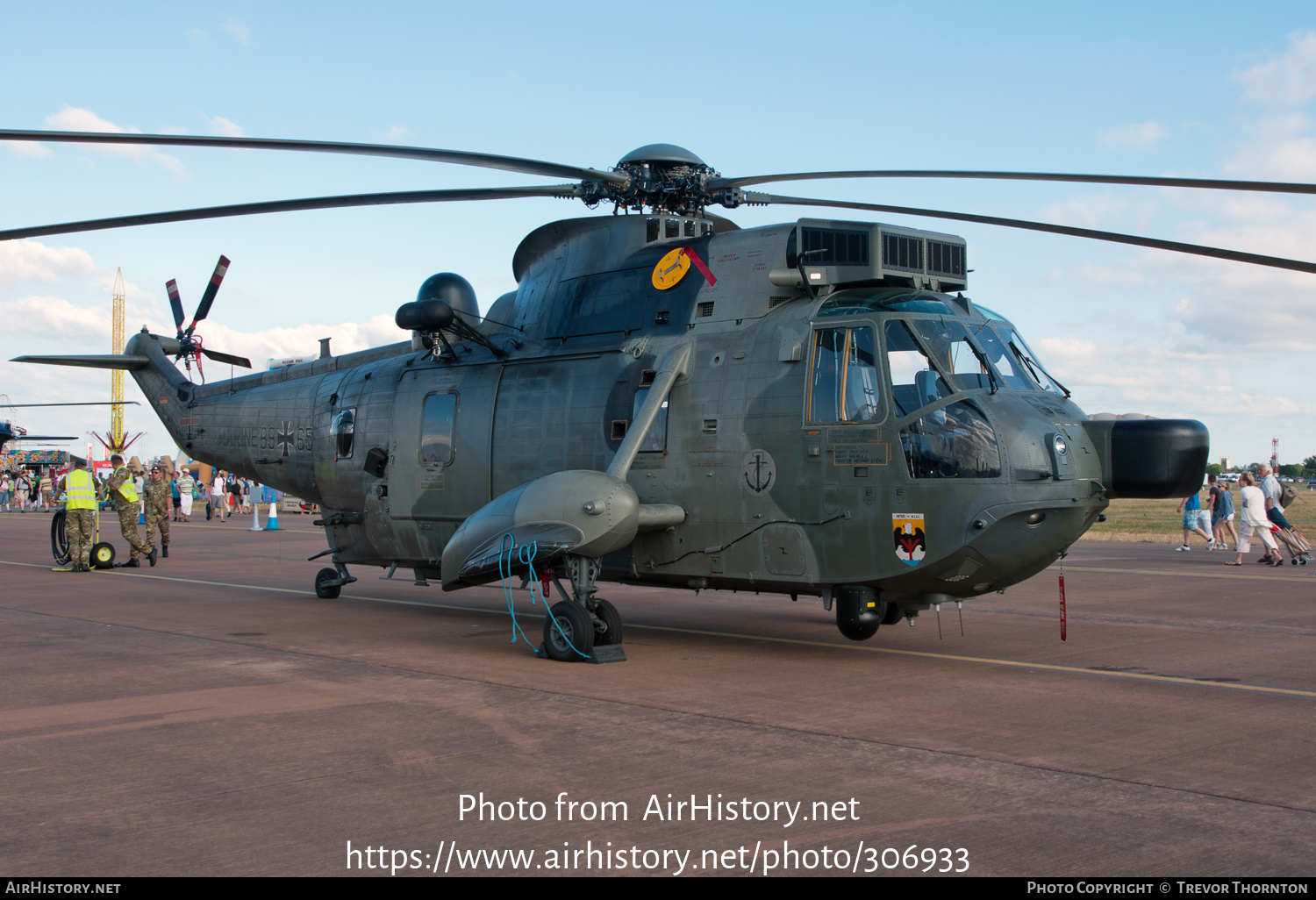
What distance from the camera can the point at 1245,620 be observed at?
1274cm

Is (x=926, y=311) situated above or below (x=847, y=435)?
above

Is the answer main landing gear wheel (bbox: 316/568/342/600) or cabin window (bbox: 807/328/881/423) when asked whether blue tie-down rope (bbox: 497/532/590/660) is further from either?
main landing gear wheel (bbox: 316/568/342/600)

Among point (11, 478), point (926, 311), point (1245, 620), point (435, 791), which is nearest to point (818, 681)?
point (926, 311)

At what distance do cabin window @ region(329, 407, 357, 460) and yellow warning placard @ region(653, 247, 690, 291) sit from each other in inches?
191

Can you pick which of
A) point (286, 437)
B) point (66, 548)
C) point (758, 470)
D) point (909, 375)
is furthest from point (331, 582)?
point (909, 375)

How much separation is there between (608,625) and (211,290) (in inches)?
406

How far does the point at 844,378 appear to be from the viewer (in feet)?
30.6

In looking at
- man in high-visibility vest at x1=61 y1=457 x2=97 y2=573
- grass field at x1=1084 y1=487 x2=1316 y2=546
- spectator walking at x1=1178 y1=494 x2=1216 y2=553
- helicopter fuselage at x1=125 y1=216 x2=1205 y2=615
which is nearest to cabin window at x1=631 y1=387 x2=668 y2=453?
helicopter fuselage at x1=125 y1=216 x2=1205 y2=615

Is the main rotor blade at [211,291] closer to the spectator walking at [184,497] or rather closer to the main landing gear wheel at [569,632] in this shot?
the main landing gear wheel at [569,632]

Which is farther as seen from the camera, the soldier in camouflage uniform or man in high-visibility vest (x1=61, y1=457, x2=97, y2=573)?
the soldier in camouflage uniform

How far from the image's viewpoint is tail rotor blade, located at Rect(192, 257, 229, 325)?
16.8 m

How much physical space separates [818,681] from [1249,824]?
4.11m

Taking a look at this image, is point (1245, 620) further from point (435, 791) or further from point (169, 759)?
point (169, 759)

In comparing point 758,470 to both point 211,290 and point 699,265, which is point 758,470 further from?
point 211,290
